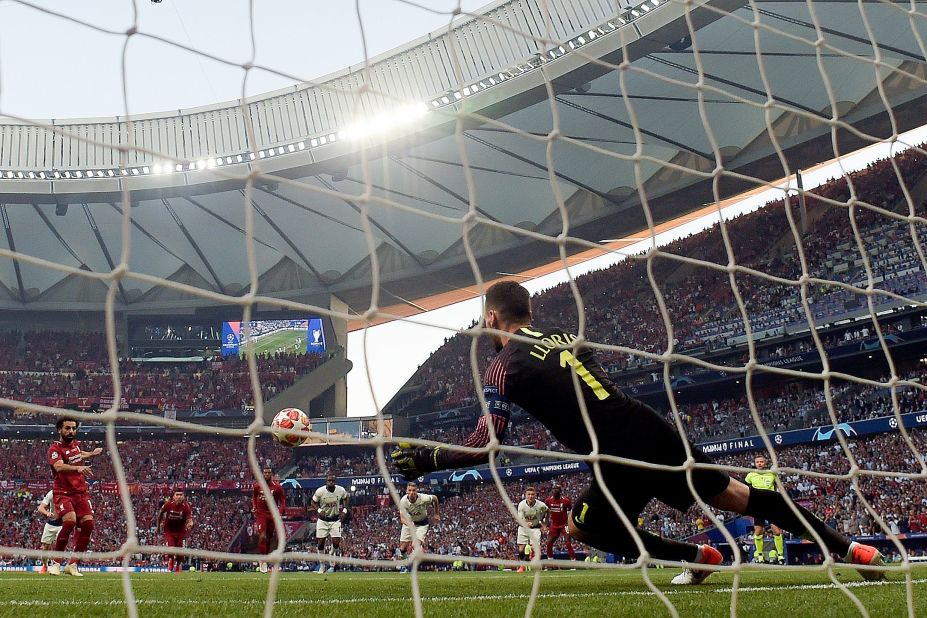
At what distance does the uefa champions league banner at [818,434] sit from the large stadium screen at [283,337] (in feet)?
58.5

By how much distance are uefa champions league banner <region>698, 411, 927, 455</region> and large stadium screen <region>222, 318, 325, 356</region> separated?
702 inches

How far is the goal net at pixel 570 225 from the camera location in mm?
20438

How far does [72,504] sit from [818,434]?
18749 millimetres

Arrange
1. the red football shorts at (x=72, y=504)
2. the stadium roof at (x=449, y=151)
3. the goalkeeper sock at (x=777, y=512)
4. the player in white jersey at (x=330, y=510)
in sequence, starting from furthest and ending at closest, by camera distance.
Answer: the stadium roof at (x=449, y=151) < the player in white jersey at (x=330, y=510) < the red football shorts at (x=72, y=504) < the goalkeeper sock at (x=777, y=512)

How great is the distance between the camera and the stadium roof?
2036 cm

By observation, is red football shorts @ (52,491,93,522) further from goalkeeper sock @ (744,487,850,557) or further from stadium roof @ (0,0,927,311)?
stadium roof @ (0,0,927,311)

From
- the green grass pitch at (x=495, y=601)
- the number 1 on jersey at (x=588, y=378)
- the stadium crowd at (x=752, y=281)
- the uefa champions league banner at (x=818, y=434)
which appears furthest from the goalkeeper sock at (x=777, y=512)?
the stadium crowd at (x=752, y=281)

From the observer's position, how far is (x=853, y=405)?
76.3 feet

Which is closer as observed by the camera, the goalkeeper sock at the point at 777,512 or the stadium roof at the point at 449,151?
the goalkeeper sock at the point at 777,512

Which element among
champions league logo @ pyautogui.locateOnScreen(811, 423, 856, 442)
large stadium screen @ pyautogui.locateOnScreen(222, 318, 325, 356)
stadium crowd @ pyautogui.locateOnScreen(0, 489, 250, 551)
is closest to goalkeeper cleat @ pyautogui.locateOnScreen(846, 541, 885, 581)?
champions league logo @ pyautogui.locateOnScreen(811, 423, 856, 442)

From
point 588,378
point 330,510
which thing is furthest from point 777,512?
point 330,510

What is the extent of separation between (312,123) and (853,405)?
17599mm

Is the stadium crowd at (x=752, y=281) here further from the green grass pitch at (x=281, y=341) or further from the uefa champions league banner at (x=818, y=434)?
the green grass pitch at (x=281, y=341)

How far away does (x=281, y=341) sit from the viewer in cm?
3653
